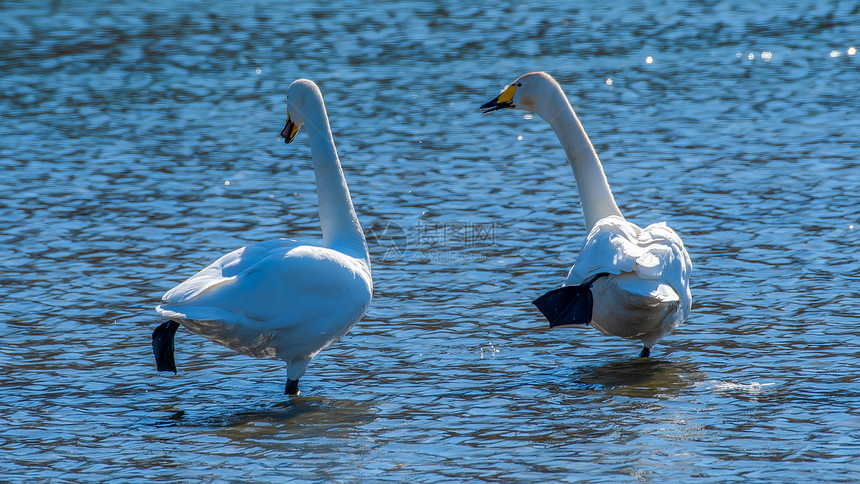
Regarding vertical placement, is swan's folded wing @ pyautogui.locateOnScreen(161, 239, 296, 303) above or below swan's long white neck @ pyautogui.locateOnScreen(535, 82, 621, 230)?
below

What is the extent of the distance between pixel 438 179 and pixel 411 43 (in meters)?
9.01

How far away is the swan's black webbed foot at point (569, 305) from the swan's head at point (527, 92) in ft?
6.92

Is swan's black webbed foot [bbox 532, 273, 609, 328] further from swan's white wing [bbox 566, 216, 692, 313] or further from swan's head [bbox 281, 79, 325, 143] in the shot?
swan's head [bbox 281, 79, 325, 143]

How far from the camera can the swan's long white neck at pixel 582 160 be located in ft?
26.6

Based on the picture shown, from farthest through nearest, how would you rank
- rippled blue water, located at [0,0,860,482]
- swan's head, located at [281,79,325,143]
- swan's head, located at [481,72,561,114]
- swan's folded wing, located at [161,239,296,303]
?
swan's head, located at [481,72,561,114] < swan's head, located at [281,79,325,143] < swan's folded wing, located at [161,239,296,303] < rippled blue water, located at [0,0,860,482]

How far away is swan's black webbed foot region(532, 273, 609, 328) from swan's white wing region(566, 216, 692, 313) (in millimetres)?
112

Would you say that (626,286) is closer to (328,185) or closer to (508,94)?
(328,185)

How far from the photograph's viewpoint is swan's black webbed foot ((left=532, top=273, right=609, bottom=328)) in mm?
6742

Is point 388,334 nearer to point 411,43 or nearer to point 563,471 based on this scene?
point 563,471

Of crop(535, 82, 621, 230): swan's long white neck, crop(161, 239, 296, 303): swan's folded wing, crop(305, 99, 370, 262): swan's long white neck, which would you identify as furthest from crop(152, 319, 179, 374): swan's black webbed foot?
crop(535, 82, 621, 230): swan's long white neck

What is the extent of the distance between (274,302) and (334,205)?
3.33ft

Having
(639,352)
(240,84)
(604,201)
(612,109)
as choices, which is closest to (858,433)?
(639,352)

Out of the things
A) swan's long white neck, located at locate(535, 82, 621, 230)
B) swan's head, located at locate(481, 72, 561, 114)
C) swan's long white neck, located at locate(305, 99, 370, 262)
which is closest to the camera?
swan's long white neck, located at locate(305, 99, 370, 262)

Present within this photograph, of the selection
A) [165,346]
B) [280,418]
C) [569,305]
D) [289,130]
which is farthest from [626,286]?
[165,346]
